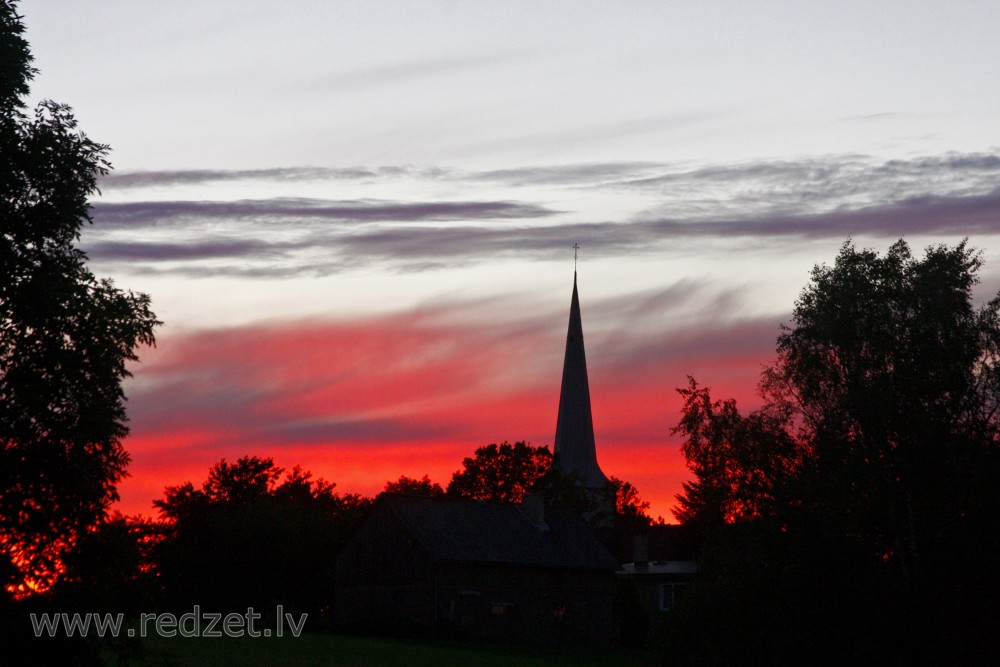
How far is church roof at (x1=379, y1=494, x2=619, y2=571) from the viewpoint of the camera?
6594 cm

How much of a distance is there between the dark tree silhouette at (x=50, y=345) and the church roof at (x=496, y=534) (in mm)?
42590

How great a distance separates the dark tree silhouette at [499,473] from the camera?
105 m

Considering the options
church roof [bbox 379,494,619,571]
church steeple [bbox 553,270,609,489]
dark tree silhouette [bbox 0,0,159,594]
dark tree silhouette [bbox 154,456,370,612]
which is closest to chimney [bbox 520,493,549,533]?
church roof [bbox 379,494,619,571]

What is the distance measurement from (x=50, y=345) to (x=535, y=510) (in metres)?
54.2

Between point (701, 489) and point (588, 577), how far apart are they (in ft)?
81.8

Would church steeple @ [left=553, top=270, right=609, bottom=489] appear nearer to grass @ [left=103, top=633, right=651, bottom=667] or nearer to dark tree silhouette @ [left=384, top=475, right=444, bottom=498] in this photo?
dark tree silhouette @ [left=384, top=475, right=444, bottom=498]

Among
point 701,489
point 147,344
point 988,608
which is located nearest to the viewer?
point 147,344

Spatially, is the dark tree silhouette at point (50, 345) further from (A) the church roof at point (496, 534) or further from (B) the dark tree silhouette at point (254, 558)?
(B) the dark tree silhouette at point (254, 558)

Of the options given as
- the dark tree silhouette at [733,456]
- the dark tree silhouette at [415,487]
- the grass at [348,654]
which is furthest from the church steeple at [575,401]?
the dark tree silhouette at [733,456]

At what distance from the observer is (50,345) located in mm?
22766

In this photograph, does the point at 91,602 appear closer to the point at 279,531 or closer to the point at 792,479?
the point at 792,479

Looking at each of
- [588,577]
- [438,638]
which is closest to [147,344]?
[438,638]

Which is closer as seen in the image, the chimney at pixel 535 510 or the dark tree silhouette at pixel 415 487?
the chimney at pixel 535 510

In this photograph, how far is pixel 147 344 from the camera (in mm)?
24000
